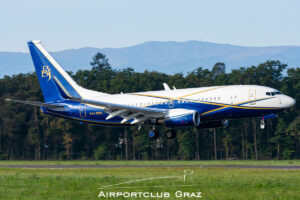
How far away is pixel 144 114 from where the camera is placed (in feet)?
170

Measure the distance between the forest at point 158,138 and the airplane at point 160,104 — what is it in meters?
29.3

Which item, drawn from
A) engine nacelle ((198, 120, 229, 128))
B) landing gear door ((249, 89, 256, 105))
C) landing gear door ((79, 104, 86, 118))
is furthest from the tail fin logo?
landing gear door ((249, 89, 256, 105))

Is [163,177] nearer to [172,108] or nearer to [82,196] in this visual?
[82,196]

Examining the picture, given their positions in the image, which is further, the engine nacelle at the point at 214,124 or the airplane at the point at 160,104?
the engine nacelle at the point at 214,124

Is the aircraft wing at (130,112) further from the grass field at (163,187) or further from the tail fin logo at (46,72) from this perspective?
the grass field at (163,187)

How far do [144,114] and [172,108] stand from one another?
2889 millimetres

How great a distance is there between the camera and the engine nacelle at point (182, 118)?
4909 cm

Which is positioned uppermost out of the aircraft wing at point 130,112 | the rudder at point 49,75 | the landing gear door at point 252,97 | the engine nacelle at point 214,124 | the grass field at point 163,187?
the rudder at point 49,75

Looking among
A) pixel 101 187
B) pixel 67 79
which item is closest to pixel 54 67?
pixel 67 79

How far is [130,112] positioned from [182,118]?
6010 mm

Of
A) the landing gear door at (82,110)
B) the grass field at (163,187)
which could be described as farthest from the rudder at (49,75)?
the grass field at (163,187)

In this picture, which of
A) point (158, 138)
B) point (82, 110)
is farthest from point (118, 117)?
point (158, 138)

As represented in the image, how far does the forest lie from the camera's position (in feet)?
302

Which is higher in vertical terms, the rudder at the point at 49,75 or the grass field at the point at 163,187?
the rudder at the point at 49,75
